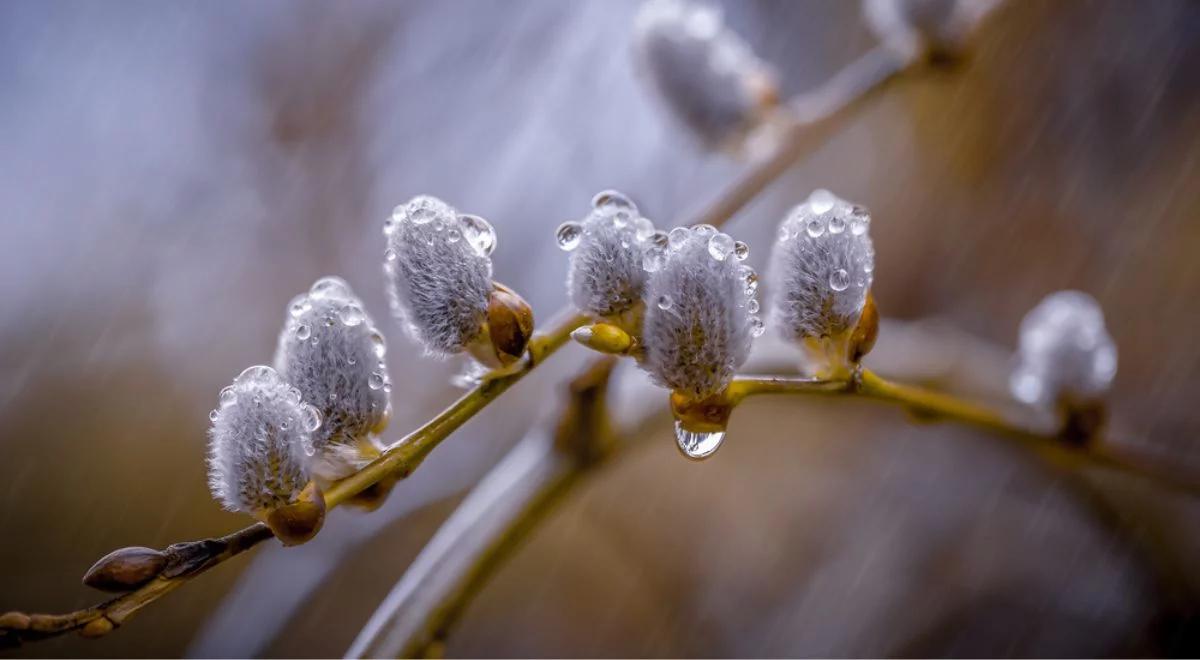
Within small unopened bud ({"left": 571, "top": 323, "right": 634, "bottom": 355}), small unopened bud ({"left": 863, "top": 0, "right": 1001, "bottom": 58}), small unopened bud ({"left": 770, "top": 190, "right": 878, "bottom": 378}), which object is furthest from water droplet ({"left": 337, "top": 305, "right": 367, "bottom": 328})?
small unopened bud ({"left": 863, "top": 0, "right": 1001, "bottom": 58})

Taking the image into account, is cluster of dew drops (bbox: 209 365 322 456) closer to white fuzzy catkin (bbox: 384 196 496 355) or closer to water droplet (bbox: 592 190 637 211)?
white fuzzy catkin (bbox: 384 196 496 355)

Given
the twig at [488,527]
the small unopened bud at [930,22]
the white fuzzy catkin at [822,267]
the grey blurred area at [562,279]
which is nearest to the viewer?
the white fuzzy catkin at [822,267]

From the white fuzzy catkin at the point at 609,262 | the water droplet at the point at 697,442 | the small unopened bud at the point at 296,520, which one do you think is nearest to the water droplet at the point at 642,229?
the white fuzzy catkin at the point at 609,262

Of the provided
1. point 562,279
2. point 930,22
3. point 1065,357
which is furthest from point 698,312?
point 562,279

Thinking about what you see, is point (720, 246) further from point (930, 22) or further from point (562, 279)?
point (562, 279)

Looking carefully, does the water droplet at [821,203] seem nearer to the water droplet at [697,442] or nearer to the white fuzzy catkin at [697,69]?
the water droplet at [697,442]

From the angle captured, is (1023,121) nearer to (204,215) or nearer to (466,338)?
(466,338)
